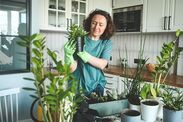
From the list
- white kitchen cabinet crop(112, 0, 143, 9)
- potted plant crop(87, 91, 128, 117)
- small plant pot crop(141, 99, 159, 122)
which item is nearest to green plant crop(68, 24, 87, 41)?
potted plant crop(87, 91, 128, 117)

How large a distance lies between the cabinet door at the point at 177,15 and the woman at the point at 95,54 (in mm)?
1356

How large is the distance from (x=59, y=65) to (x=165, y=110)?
58 cm

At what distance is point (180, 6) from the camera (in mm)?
2566

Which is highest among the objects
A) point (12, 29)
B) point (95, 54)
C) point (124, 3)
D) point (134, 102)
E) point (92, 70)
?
point (124, 3)

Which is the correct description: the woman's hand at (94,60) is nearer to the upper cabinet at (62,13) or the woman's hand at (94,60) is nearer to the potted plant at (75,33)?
the potted plant at (75,33)

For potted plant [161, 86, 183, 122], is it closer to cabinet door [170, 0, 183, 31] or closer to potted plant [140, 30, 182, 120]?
potted plant [140, 30, 182, 120]

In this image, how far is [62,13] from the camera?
3.11 m

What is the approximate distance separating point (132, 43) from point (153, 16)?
2.44ft

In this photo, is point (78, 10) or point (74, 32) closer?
point (74, 32)

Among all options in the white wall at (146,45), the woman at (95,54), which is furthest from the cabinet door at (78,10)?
the woman at (95,54)

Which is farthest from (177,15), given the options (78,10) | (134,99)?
(134,99)

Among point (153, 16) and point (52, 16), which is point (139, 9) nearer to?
point (153, 16)

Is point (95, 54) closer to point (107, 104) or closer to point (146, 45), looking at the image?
point (107, 104)

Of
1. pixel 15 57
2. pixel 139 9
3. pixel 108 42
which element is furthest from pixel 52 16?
pixel 108 42
